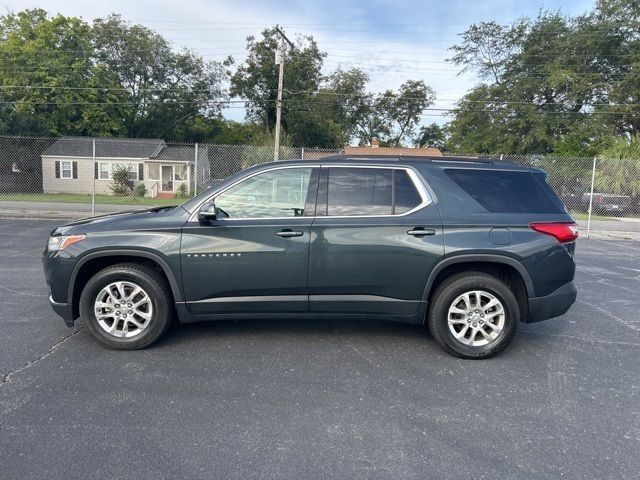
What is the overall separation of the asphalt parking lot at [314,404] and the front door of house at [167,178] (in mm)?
32142

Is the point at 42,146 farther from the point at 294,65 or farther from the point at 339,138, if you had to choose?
the point at 339,138

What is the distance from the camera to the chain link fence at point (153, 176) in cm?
1734

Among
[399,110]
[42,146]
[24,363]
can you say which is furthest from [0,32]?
[24,363]

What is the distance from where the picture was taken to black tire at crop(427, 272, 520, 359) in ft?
13.2

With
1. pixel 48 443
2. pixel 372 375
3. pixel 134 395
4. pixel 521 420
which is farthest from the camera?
pixel 372 375

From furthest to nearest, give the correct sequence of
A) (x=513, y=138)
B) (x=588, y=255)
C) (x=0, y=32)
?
1. (x=0, y=32)
2. (x=513, y=138)
3. (x=588, y=255)

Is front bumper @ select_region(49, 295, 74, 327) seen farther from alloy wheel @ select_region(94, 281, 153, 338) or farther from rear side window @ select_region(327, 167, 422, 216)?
rear side window @ select_region(327, 167, 422, 216)

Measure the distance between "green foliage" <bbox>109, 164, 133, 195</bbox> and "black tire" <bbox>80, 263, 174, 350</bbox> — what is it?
3073 centimetres

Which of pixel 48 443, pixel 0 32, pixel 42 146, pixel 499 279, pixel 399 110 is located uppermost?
pixel 0 32

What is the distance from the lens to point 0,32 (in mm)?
42250

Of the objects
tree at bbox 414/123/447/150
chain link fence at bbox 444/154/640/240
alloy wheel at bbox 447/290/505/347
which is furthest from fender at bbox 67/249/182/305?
tree at bbox 414/123/447/150

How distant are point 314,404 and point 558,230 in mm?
2635

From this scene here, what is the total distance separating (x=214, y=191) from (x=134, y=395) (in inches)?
71.8

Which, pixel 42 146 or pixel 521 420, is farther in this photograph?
pixel 42 146
